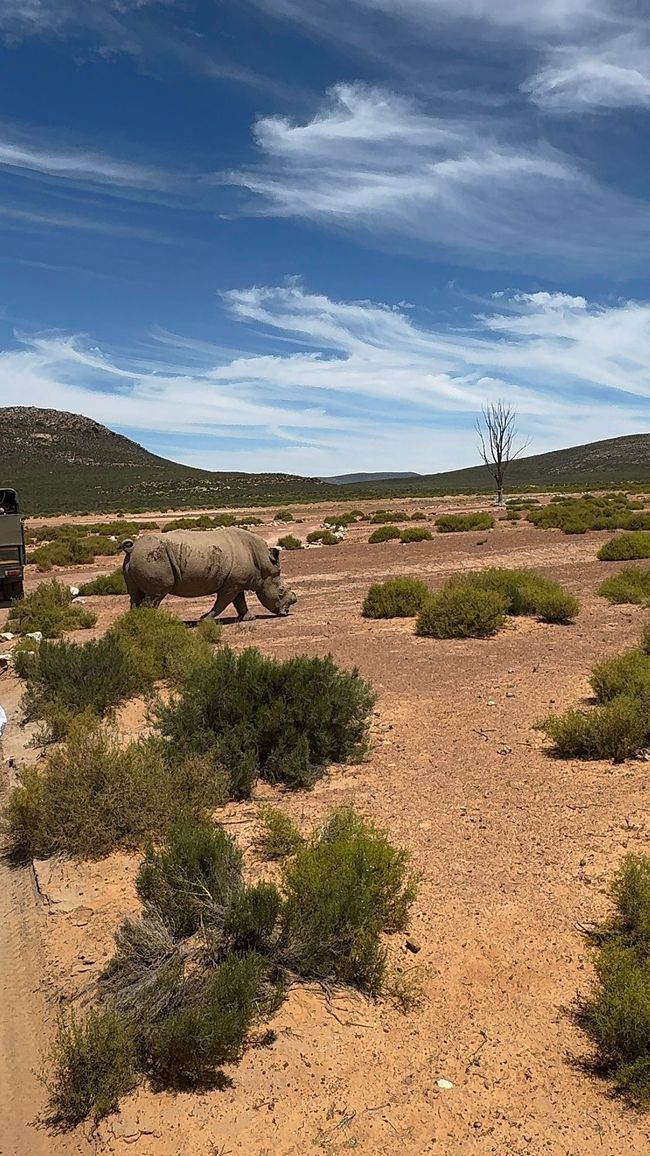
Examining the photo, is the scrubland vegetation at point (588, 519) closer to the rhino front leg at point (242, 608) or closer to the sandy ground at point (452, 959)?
the rhino front leg at point (242, 608)

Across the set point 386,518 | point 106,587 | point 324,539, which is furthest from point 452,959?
point 386,518

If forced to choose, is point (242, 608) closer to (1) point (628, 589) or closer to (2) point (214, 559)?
(2) point (214, 559)

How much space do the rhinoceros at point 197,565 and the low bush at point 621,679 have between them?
675 centimetres

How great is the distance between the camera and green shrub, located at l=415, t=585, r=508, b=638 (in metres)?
12.2

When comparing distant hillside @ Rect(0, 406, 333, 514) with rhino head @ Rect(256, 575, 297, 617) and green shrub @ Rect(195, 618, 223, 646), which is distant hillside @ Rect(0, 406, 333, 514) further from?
green shrub @ Rect(195, 618, 223, 646)

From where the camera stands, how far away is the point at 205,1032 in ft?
11.3

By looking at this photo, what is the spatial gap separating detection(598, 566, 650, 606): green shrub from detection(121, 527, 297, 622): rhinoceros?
627cm

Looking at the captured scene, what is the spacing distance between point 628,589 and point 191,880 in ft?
39.5

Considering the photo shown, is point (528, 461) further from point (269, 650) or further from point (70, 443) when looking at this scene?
point (269, 650)

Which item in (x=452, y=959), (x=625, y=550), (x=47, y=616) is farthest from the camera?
(x=625, y=550)

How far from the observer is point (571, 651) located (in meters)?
10.9

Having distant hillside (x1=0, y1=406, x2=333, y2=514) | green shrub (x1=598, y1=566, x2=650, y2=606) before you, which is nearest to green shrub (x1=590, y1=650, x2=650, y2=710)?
green shrub (x1=598, y1=566, x2=650, y2=606)

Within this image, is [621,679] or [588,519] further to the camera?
[588,519]

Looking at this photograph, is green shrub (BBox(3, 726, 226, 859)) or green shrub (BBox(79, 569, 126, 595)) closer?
green shrub (BBox(3, 726, 226, 859))
